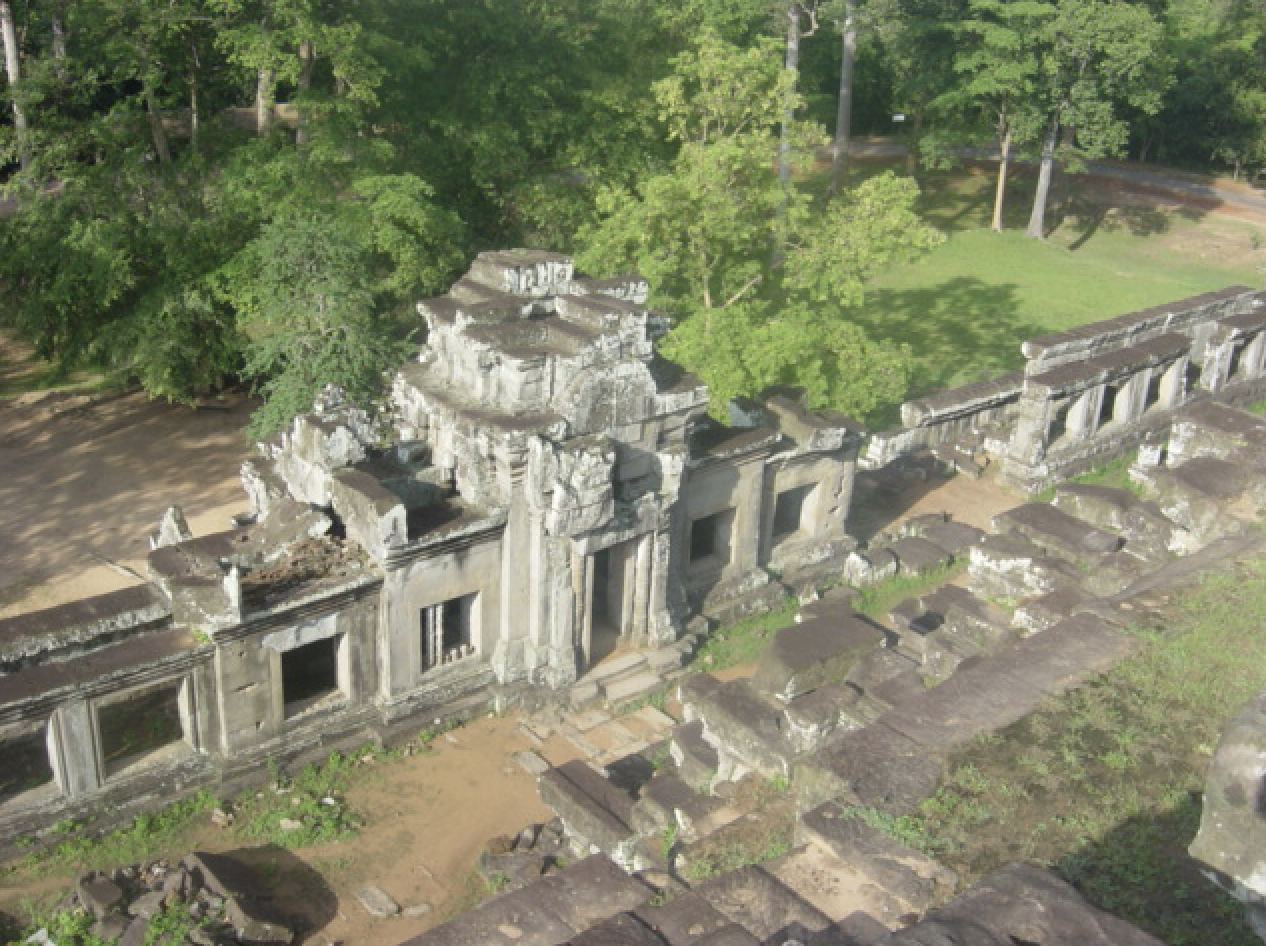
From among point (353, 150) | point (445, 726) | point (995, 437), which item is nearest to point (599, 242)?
point (353, 150)

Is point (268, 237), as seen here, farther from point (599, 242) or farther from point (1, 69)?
point (1, 69)

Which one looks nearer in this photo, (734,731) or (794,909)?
(794,909)

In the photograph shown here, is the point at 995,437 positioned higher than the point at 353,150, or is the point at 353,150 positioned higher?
the point at 353,150

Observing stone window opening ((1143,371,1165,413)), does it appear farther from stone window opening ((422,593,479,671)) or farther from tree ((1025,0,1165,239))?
stone window opening ((422,593,479,671))

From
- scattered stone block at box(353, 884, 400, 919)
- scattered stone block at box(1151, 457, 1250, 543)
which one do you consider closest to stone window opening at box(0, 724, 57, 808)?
scattered stone block at box(353, 884, 400, 919)

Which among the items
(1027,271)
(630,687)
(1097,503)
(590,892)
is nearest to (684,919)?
(590,892)

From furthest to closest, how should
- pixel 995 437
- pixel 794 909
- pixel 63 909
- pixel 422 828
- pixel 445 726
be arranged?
1. pixel 995 437
2. pixel 445 726
3. pixel 422 828
4. pixel 63 909
5. pixel 794 909

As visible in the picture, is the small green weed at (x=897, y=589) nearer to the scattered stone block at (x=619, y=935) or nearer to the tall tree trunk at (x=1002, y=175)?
the scattered stone block at (x=619, y=935)

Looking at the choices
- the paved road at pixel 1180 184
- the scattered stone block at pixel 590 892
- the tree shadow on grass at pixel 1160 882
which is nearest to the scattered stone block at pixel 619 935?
the scattered stone block at pixel 590 892
